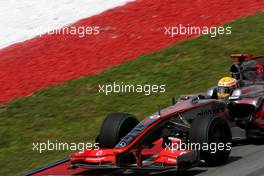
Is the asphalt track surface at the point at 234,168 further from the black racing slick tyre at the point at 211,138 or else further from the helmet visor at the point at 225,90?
the helmet visor at the point at 225,90

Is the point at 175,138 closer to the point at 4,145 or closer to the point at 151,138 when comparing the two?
the point at 151,138

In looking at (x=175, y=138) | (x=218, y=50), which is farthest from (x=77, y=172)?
(x=218, y=50)

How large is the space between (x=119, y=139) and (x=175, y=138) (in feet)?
3.25

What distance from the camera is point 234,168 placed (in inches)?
389

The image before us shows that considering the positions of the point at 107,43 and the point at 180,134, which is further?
the point at 107,43

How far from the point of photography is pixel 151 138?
1023cm

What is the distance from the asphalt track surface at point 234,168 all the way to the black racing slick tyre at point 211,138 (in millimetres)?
168
